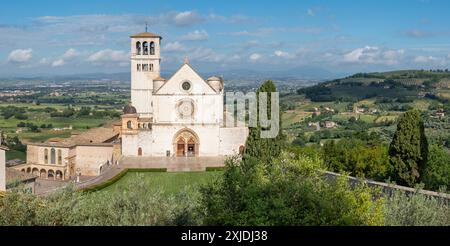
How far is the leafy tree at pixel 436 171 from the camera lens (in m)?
28.8

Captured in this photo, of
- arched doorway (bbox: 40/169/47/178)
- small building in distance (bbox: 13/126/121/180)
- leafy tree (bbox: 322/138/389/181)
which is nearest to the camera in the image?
leafy tree (bbox: 322/138/389/181)

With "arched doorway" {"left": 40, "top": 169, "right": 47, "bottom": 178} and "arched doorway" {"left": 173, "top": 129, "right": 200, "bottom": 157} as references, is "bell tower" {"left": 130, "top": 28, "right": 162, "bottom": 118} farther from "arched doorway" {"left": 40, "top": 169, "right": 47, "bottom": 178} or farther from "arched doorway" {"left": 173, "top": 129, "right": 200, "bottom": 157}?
"arched doorway" {"left": 40, "top": 169, "right": 47, "bottom": 178}

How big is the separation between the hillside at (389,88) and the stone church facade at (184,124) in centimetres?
6314

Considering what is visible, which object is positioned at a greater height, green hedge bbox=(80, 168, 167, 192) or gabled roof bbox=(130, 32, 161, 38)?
gabled roof bbox=(130, 32, 161, 38)

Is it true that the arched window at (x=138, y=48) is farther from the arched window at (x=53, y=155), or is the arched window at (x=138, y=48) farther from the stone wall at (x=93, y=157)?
the arched window at (x=53, y=155)

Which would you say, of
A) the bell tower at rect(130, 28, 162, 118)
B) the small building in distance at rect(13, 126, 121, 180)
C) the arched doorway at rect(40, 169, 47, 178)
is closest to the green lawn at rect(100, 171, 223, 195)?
the small building in distance at rect(13, 126, 121, 180)

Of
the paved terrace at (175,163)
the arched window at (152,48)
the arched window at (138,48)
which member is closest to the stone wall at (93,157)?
the paved terrace at (175,163)

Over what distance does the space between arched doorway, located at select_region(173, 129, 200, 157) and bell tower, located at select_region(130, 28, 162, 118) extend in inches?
162

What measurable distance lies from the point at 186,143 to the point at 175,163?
3.48m

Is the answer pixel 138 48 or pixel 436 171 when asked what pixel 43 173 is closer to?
pixel 138 48

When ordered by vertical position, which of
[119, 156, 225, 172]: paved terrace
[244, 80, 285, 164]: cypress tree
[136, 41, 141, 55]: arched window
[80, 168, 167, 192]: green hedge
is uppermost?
[136, 41, 141, 55]: arched window

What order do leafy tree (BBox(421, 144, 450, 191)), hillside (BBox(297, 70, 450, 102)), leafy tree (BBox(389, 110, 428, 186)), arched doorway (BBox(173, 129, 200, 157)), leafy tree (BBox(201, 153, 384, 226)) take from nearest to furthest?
leafy tree (BBox(201, 153, 384, 226)), leafy tree (BBox(389, 110, 428, 186)), leafy tree (BBox(421, 144, 450, 191)), arched doorway (BBox(173, 129, 200, 157)), hillside (BBox(297, 70, 450, 102))

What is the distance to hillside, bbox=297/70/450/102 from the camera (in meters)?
105

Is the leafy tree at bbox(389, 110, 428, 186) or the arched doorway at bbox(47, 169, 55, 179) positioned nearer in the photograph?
the leafy tree at bbox(389, 110, 428, 186)
